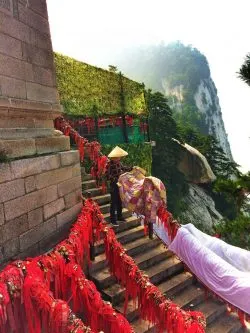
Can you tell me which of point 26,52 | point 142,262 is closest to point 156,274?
point 142,262

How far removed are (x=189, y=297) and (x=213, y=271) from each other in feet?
2.69

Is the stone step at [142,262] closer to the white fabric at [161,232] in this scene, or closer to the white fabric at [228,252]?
the white fabric at [161,232]

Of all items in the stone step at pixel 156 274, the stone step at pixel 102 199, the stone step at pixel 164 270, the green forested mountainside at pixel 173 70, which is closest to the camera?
the stone step at pixel 156 274

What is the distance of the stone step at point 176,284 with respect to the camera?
7797 millimetres

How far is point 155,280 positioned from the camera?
7.97 metres

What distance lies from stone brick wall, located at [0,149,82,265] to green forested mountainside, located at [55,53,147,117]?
7315mm

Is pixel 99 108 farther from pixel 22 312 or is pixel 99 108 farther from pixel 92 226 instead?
pixel 22 312

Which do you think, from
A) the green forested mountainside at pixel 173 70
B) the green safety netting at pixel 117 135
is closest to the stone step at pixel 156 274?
the green safety netting at pixel 117 135

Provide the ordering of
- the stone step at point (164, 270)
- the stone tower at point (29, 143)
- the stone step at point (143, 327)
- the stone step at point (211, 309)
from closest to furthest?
the stone tower at point (29, 143), the stone step at point (143, 327), the stone step at point (211, 309), the stone step at point (164, 270)

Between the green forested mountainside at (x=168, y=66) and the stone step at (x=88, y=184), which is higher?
the green forested mountainside at (x=168, y=66)

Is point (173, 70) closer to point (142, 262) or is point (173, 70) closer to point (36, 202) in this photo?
point (142, 262)

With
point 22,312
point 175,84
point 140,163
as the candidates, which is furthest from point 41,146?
point 175,84

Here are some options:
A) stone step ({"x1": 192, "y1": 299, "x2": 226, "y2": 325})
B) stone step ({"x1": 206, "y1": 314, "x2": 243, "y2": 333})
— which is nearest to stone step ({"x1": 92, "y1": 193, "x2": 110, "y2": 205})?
stone step ({"x1": 192, "y1": 299, "x2": 226, "y2": 325})

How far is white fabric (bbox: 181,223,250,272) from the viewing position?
8148mm
